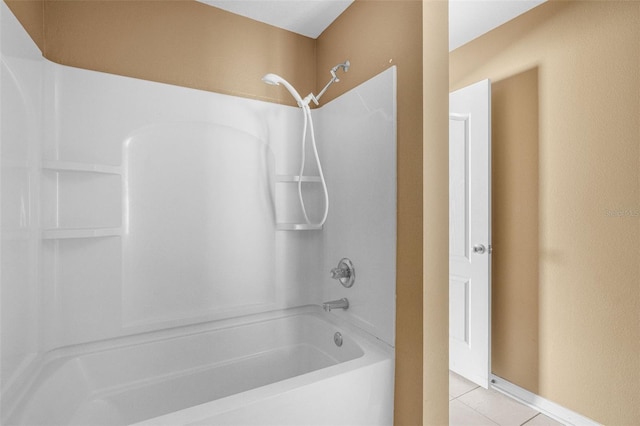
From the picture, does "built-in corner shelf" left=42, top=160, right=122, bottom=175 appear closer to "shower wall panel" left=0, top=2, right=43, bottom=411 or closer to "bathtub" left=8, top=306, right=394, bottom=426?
"shower wall panel" left=0, top=2, right=43, bottom=411

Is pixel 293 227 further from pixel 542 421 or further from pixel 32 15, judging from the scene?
pixel 542 421

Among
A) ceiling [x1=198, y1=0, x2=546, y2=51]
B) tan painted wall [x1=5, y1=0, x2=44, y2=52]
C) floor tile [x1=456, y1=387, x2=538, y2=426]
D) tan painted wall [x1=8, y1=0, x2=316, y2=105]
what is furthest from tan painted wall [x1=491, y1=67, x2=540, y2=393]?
tan painted wall [x1=5, y1=0, x2=44, y2=52]

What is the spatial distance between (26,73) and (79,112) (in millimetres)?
249

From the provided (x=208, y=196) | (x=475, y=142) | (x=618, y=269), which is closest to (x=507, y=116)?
(x=475, y=142)

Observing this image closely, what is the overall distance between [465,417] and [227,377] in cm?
139

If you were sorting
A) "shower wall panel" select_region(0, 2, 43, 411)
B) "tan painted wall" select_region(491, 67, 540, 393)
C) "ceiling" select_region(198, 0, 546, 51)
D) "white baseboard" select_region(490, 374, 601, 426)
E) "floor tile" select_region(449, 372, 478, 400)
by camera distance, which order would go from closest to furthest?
"shower wall panel" select_region(0, 2, 43, 411) < "ceiling" select_region(198, 0, 546, 51) < "white baseboard" select_region(490, 374, 601, 426) < "tan painted wall" select_region(491, 67, 540, 393) < "floor tile" select_region(449, 372, 478, 400)

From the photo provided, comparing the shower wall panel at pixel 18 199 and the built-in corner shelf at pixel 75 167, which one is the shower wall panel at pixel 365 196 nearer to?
the built-in corner shelf at pixel 75 167

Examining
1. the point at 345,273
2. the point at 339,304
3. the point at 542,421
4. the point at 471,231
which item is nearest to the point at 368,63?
the point at 345,273

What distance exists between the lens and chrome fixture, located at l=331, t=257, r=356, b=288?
1.70 m

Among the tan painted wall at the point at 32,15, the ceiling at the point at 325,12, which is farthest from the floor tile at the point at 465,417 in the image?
the tan painted wall at the point at 32,15

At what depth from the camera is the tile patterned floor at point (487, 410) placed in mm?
1934

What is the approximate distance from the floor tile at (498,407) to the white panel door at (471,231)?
3.1 inches

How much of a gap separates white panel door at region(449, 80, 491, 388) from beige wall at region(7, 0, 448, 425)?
978mm

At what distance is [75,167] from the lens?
55.2 inches
